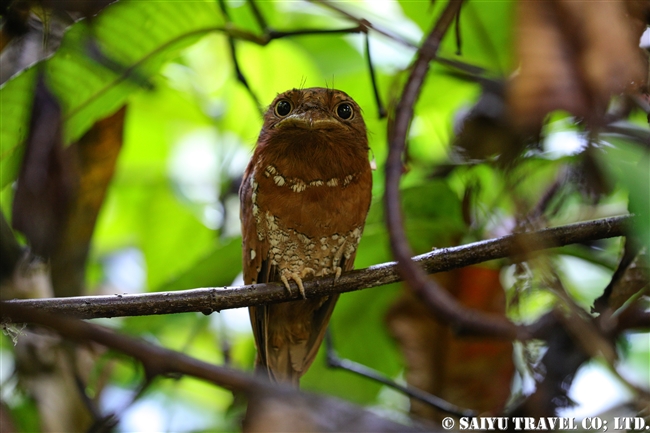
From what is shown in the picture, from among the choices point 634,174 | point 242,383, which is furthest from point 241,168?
point 242,383

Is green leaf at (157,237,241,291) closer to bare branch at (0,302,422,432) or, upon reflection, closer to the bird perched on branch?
the bird perched on branch

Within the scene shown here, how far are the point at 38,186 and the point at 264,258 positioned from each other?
83 centimetres

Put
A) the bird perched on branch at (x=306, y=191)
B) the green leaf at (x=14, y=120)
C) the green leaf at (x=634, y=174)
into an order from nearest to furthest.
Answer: the green leaf at (x=634, y=174)
the green leaf at (x=14, y=120)
the bird perched on branch at (x=306, y=191)

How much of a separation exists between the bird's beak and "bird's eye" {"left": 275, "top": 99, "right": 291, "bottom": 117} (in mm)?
120

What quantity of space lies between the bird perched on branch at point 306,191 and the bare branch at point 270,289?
1.05ft

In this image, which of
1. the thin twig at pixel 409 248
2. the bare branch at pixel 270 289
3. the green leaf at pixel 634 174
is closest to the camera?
the thin twig at pixel 409 248

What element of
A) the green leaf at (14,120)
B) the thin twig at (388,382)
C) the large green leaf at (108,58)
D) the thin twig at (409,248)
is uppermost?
the large green leaf at (108,58)

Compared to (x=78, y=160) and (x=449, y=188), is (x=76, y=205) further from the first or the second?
(x=449, y=188)

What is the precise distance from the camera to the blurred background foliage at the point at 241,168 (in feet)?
6.29

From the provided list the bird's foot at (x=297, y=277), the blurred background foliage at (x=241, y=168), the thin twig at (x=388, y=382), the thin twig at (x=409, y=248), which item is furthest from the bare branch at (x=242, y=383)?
the thin twig at (x=388, y=382)

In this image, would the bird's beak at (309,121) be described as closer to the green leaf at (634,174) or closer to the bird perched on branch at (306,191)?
the bird perched on branch at (306,191)

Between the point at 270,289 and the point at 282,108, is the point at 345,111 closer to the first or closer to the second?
the point at 282,108

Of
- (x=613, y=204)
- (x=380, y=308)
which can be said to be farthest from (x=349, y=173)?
(x=613, y=204)

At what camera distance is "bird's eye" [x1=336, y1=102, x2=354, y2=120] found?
89.1 inches
